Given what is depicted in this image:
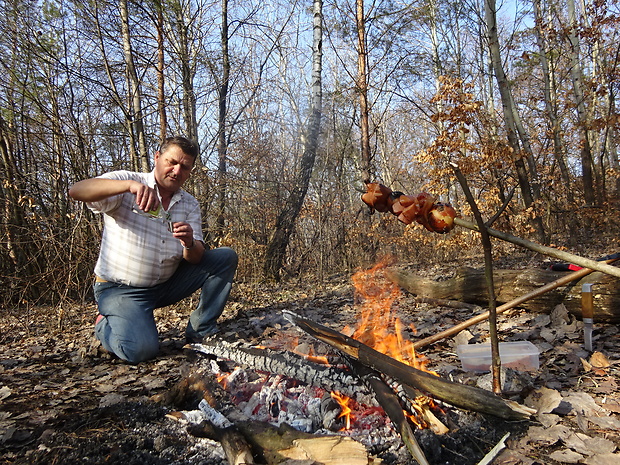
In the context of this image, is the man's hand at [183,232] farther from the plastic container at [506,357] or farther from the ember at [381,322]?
the plastic container at [506,357]

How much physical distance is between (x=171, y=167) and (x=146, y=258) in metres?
0.84

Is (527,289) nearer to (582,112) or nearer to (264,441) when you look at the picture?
(264,441)

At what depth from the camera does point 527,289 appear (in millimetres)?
4285

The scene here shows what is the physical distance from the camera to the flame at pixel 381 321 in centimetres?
269

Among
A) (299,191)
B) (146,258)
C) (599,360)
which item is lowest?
(599,360)

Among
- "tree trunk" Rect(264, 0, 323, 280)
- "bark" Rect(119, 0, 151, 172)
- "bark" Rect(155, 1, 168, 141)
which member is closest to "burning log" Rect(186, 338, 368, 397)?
"bark" Rect(119, 0, 151, 172)

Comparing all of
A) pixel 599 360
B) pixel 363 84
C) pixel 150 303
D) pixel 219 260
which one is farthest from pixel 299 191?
pixel 599 360

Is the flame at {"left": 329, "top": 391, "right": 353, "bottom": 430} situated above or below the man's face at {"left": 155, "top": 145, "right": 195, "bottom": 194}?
below

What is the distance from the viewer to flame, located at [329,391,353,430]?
2.01m

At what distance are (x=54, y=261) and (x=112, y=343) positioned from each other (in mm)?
2284

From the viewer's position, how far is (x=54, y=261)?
193 inches

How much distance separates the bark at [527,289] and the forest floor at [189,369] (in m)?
0.13

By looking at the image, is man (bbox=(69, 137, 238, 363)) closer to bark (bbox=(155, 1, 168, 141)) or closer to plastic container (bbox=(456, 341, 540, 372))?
plastic container (bbox=(456, 341, 540, 372))

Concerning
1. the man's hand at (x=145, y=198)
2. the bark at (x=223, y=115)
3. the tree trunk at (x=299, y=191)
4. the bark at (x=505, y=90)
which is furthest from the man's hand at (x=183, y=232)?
the bark at (x=505, y=90)
